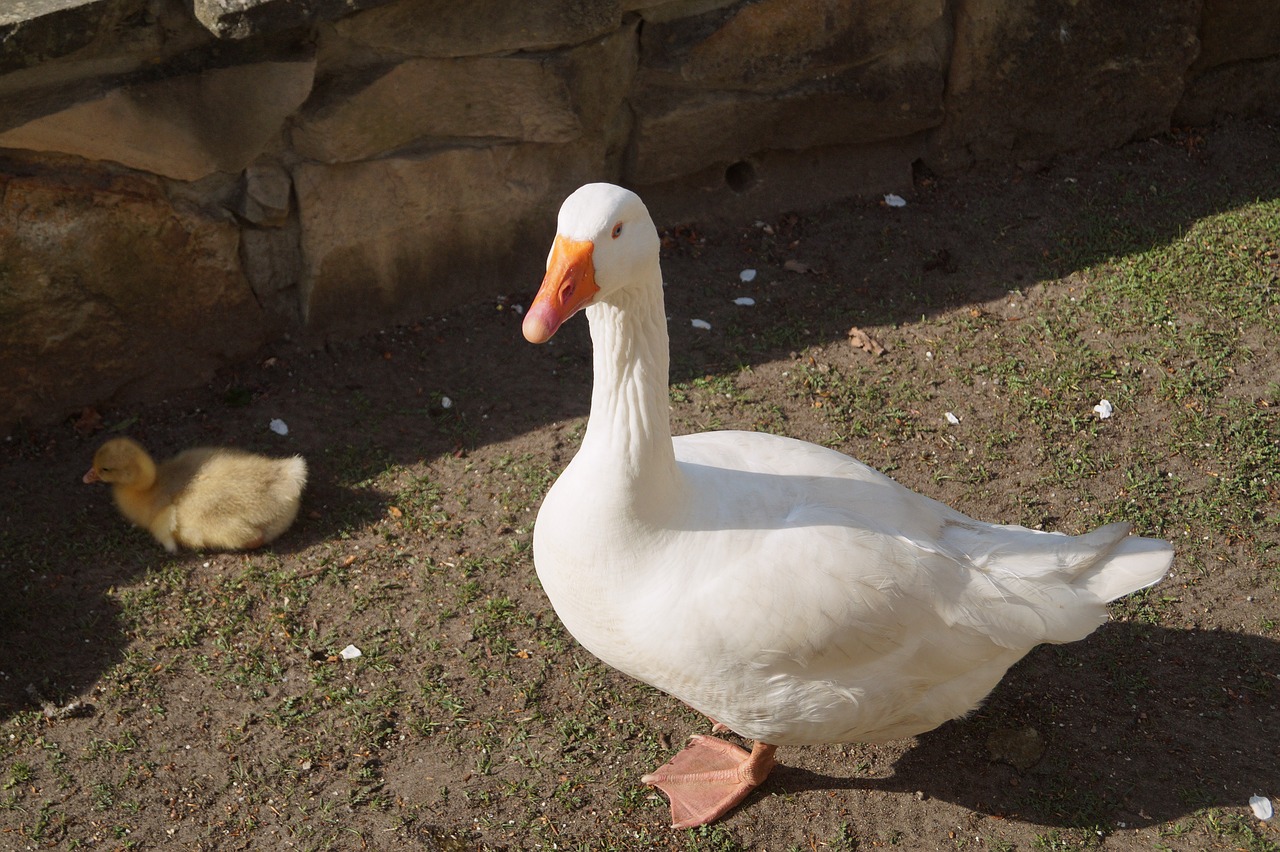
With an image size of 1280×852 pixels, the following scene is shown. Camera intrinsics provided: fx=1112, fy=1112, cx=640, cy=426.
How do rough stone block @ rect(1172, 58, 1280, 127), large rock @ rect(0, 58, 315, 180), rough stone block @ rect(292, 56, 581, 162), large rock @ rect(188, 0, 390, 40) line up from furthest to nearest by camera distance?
rough stone block @ rect(1172, 58, 1280, 127), rough stone block @ rect(292, 56, 581, 162), large rock @ rect(0, 58, 315, 180), large rock @ rect(188, 0, 390, 40)

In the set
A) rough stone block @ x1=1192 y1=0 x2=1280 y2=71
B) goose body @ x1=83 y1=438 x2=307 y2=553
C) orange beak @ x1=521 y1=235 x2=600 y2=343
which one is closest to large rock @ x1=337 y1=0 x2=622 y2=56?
goose body @ x1=83 y1=438 x2=307 y2=553

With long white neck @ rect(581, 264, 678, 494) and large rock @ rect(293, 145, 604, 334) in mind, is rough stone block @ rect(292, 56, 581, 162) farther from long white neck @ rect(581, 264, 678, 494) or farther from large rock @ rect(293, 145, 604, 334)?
long white neck @ rect(581, 264, 678, 494)

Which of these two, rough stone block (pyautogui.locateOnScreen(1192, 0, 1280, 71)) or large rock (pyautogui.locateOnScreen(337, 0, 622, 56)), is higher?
large rock (pyautogui.locateOnScreen(337, 0, 622, 56))

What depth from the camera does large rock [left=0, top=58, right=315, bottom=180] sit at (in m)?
4.16

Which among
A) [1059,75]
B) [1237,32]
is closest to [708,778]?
[1059,75]

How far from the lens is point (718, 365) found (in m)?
5.18

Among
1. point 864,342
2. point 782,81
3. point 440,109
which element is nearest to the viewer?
point 440,109

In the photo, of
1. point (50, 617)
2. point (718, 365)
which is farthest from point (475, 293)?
point (50, 617)

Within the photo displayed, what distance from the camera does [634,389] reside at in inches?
119

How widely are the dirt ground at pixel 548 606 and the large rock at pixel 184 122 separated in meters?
1.03

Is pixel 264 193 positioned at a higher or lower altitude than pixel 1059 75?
higher

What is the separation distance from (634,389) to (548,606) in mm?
1453

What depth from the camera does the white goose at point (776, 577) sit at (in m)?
3.02

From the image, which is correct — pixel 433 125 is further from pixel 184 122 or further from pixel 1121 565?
pixel 1121 565
